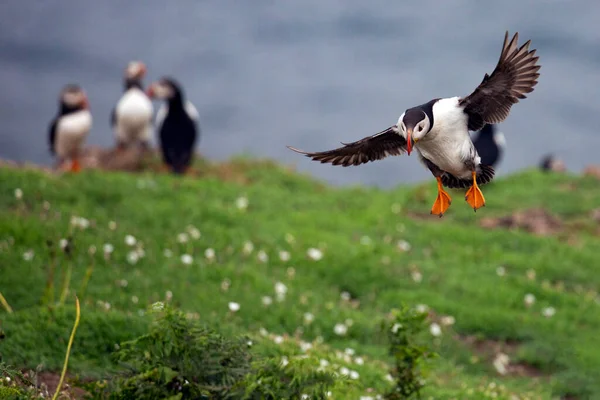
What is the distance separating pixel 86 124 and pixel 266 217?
4.81m

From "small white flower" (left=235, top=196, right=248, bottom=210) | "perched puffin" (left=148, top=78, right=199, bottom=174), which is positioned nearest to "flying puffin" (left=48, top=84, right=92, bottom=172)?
"perched puffin" (left=148, top=78, right=199, bottom=174)

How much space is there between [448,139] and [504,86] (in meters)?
0.41

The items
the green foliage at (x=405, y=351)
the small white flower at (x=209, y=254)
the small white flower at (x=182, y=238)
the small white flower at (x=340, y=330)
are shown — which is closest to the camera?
the green foliage at (x=405, y=351)

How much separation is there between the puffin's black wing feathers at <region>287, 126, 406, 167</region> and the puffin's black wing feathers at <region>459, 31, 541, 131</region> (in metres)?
0.44

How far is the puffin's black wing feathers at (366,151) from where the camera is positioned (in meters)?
4.52

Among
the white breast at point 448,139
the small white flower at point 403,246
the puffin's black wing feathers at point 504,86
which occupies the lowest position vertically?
the small white flower at point 403,246

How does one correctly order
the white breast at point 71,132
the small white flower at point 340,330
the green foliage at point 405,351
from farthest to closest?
the white breast at point 71,132 < the small white flower at point 340,330 < the green foliage at point 405,351

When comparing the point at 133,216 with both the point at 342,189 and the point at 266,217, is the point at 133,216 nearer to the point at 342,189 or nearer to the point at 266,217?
the point at 266,217

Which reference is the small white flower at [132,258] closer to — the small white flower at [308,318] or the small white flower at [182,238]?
the small white flower at [182,238]

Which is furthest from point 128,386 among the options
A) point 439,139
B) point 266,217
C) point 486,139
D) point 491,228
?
point 486,139

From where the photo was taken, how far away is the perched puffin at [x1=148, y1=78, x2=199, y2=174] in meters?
16.0

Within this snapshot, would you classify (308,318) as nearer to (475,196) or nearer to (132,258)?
(132,258)

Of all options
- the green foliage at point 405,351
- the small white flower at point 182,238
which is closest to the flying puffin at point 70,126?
the small white flower at point 182,238

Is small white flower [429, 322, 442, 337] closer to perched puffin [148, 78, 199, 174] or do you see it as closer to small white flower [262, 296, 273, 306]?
small white flower [262, 296, 273, 306]
